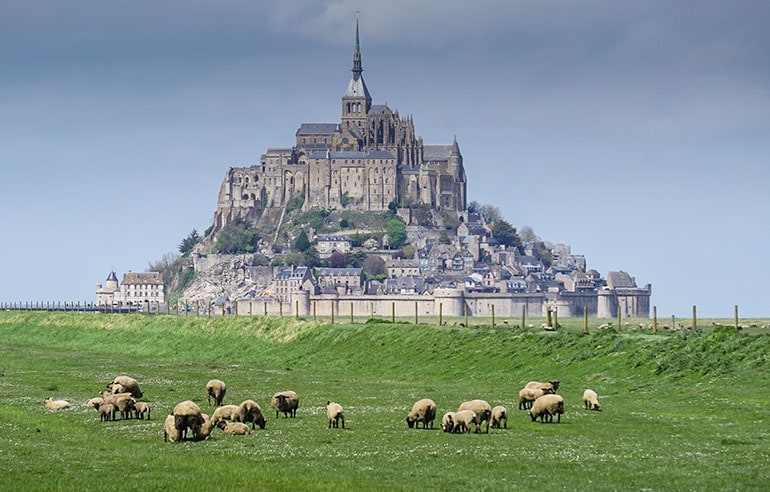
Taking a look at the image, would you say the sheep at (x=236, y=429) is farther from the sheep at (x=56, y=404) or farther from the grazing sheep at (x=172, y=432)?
the sheep at (x=56, y=404)

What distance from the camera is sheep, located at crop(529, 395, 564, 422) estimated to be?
3137 cm

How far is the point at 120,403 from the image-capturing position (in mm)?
33125

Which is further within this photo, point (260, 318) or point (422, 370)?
point (260, 318)

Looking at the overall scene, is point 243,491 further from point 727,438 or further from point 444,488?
point 727,438

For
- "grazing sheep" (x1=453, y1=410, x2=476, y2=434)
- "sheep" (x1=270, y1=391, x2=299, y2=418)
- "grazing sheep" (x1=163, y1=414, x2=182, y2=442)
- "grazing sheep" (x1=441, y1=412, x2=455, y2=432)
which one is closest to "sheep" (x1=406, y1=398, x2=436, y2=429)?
"grazing sheep" (x1=441, y1=412, x2=455, y2=432)

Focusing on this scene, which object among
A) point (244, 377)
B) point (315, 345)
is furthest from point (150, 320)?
point (244, 377)

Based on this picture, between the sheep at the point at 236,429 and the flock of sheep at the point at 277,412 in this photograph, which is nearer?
the flock of sheep at the point at 277,412

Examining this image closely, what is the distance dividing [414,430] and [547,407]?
332 cm

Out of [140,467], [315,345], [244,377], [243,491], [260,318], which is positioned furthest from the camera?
[260,318]

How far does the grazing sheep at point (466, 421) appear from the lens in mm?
29422

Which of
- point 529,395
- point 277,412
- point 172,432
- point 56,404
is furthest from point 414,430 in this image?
point 56,404

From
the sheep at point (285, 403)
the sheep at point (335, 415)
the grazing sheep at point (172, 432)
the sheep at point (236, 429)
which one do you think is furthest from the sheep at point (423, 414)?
the grazing sheep at point (172, 432)

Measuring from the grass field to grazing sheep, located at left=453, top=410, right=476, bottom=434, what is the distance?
45 centimetres

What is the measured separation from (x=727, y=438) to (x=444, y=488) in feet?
27.2
